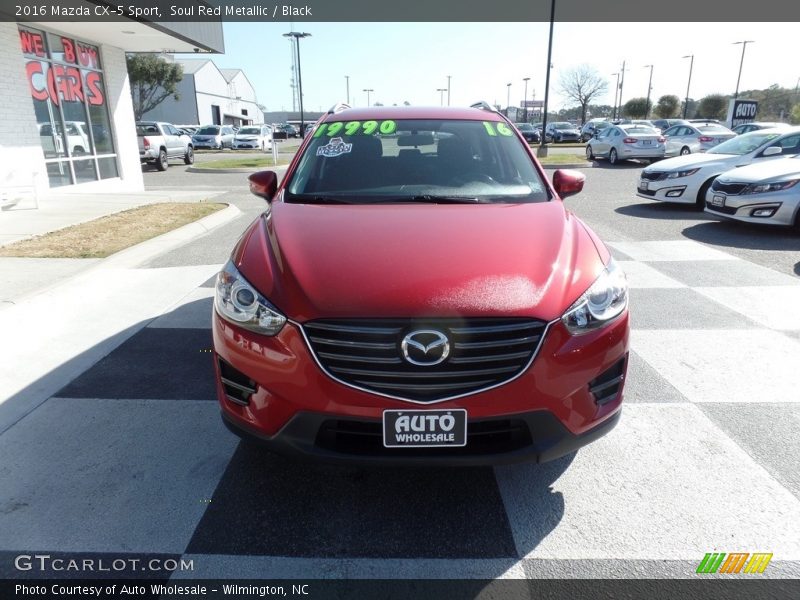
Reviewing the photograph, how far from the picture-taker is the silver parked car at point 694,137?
21.3m

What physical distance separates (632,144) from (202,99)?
5195cm

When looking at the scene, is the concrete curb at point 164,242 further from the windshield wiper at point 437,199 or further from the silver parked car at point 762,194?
the silver parked car at point 762,194

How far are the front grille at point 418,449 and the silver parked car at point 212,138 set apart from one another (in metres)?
37.2

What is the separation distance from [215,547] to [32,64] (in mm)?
13752

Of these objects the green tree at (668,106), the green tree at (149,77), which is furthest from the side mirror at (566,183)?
the green tree at (668,106)

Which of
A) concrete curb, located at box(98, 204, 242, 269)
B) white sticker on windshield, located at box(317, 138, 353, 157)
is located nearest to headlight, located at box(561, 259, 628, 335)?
white sticker on windshield, located at box(317, 138, 353, 157)

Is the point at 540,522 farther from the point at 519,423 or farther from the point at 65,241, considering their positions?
the point at 65,241

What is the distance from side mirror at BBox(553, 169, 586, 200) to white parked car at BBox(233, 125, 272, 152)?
32924 mm

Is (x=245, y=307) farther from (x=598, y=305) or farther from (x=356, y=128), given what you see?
(x=356, y=128)

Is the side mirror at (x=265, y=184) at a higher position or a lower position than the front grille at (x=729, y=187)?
higher

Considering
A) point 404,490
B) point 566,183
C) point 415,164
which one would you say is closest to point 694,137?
point 566,183

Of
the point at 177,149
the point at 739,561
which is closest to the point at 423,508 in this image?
the point at 739,561

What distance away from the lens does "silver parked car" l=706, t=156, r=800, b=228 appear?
8281 mm

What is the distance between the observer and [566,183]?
381 centimetres
